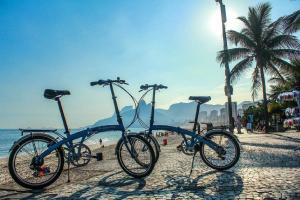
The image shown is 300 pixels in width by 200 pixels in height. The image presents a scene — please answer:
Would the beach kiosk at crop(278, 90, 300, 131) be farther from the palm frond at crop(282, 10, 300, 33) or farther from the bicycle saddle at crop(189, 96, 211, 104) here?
the palm frond at crop(282, 10, 300, 33)

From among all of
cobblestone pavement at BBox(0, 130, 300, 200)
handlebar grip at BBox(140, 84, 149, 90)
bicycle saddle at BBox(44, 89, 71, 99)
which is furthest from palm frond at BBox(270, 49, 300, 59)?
bicycle saddle at BBox(44, 89, 71, 99)

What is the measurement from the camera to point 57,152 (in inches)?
213

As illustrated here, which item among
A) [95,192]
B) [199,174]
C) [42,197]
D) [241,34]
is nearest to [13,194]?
[42,197]

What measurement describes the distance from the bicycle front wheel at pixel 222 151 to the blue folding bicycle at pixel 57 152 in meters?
1.33

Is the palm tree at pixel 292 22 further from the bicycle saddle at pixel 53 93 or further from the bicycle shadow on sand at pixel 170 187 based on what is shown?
the bicycle saddle at pixel 53 93

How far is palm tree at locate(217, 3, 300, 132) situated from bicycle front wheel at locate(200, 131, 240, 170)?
80.6 ft

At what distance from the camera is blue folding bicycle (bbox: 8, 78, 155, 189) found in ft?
17.1

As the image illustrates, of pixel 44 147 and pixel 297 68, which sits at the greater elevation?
pixel 297 68

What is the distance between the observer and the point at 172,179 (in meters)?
5.36

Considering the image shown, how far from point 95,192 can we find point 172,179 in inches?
54.1

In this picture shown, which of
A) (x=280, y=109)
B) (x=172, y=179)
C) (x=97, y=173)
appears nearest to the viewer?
(x=172, y=179)

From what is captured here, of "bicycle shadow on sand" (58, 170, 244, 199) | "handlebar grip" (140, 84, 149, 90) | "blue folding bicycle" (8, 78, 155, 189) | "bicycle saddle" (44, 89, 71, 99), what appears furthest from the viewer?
"handlebar grip" (140, 84, 149, 90)

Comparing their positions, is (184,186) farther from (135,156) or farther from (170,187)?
(135,156)

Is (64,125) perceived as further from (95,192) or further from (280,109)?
(280,109)
